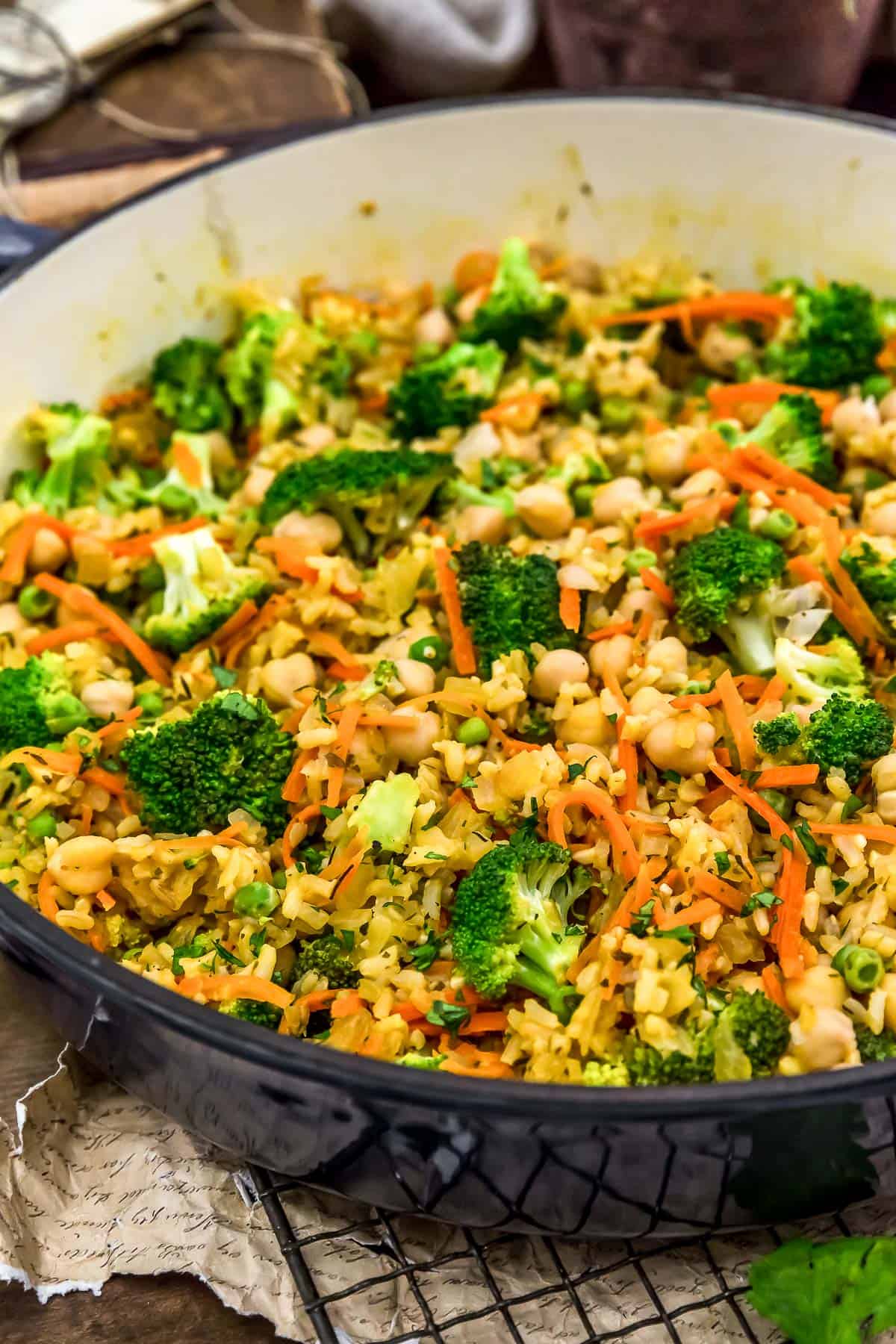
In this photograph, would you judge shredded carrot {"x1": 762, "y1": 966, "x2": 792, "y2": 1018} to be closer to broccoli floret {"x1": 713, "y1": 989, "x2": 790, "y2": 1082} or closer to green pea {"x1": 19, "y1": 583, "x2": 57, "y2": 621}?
broccoli floret {"x1": 713, "y1": 989, "x2": 790, "y2": 1082}

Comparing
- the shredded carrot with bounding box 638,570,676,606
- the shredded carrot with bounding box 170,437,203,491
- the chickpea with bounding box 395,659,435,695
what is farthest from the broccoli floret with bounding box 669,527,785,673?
the shredded carrot with bounding box 170,437,203,491

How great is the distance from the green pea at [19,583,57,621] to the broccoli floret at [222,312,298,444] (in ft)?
1.98

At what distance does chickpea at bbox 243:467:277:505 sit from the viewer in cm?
276

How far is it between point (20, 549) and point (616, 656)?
1193mm

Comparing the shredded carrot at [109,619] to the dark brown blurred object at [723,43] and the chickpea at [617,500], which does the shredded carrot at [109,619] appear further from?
the dark brown blurred object at [723,43]

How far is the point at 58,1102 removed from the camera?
2.23 meters

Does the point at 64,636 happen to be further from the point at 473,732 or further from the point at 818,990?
the point at 818,990

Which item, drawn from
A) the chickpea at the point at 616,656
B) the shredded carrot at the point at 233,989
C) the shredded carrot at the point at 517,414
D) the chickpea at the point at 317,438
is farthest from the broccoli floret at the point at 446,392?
the shredded carrot at the point at 233,989

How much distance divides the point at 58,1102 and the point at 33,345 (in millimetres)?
1523

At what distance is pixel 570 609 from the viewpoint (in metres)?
2.39

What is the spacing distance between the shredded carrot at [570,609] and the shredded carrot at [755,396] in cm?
71

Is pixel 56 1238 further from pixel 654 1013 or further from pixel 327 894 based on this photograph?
pixel 654 1013

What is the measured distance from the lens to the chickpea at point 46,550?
104 inches

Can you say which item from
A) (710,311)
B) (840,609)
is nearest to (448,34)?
(710,311)
